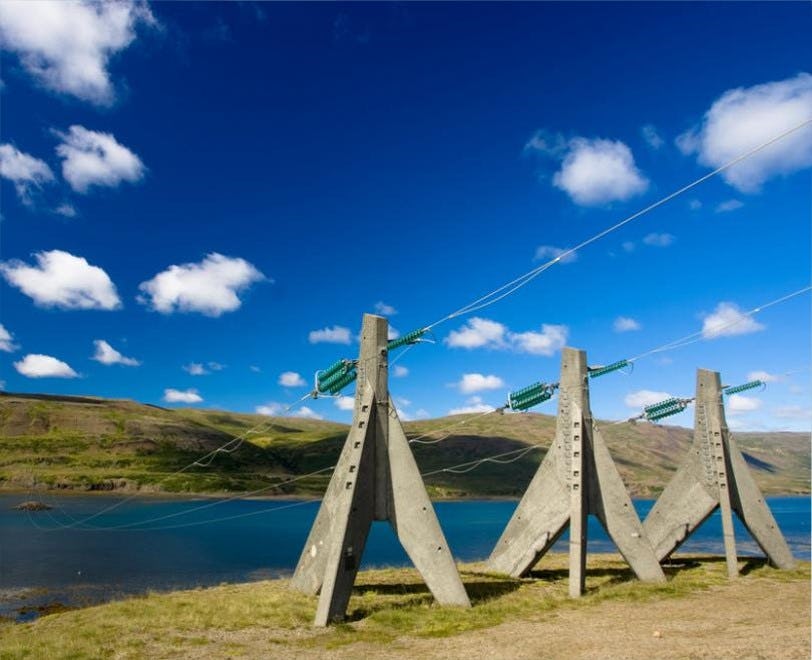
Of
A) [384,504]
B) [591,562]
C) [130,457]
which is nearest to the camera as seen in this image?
[384,504]

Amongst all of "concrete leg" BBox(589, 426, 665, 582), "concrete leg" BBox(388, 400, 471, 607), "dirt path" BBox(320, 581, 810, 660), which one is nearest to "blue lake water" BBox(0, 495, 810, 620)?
"concrete leg" BBox(388, 400, 471, 607)

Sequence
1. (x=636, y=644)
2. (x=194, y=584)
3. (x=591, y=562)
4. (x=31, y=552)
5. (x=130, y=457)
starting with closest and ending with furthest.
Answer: (x=636, y=644)
(x=591, y=562)
(x=194, y=584)
(x=31, y=552)
(x=130, y=457)

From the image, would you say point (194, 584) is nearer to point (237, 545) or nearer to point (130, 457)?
point (237, 545)

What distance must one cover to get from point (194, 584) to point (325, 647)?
24767mm

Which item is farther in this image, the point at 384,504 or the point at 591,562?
the point at 591,562

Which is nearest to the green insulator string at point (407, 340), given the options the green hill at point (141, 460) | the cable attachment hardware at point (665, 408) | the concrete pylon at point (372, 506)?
the concrete pylon at point (372, 506)

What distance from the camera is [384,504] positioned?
19.3 m

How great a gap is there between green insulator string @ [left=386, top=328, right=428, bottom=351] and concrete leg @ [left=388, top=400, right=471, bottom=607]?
2798mm

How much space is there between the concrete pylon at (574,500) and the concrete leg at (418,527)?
610cm

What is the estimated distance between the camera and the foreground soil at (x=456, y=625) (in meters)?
13.7

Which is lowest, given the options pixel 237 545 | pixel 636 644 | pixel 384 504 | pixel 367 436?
pixel 237 545

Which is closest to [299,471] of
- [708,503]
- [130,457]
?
[130,457]

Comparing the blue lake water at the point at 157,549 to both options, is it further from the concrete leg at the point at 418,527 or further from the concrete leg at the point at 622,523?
the concrete leg at the point at 622,523

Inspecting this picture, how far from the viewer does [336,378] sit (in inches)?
851
